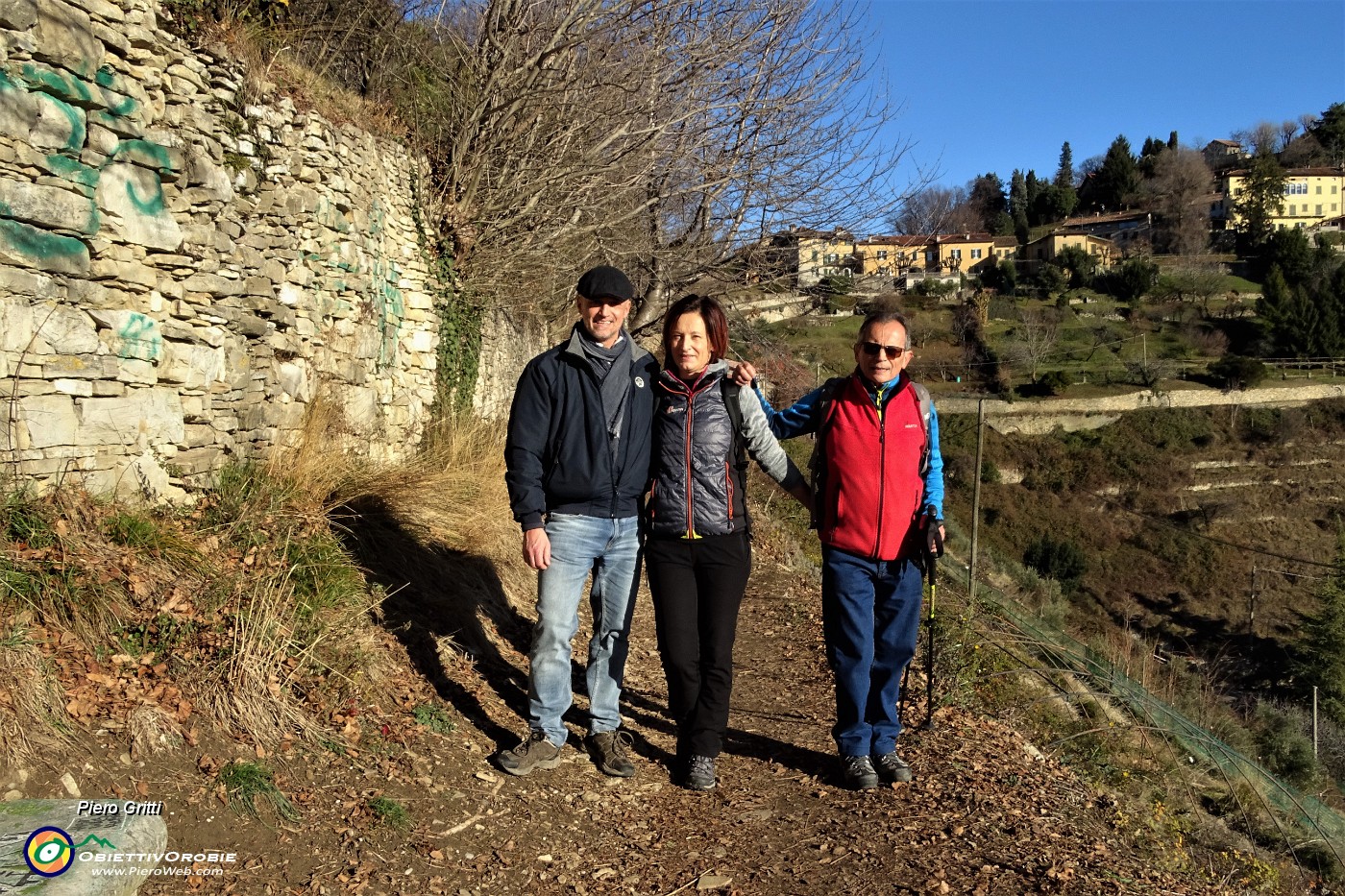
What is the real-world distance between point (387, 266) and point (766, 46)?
545 centimetres

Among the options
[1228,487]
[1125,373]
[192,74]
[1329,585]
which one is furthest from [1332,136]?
[192,74]

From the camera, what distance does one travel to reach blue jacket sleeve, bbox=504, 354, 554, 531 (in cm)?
353

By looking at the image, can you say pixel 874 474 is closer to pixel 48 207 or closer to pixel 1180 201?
pixel 48 207

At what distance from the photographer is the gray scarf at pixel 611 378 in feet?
11.9

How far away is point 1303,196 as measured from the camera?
8931cm

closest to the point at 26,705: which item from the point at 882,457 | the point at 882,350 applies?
the point at 882,457

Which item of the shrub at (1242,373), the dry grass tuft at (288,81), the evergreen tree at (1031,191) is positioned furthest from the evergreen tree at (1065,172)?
the dry grass tuft at (288,81)

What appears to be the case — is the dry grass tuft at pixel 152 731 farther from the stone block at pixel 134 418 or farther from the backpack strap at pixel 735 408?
the backpack strap at pixel 735 408

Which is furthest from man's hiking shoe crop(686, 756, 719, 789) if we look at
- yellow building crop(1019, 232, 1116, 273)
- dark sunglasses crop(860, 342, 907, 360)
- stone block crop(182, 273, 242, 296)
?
yellow building crop(1019, 232, 1116, 273)

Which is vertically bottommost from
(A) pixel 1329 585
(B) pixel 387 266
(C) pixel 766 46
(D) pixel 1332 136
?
(A) pixel 1329 585

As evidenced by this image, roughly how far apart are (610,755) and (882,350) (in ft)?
6.40

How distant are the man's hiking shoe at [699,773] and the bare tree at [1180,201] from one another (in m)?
90.7

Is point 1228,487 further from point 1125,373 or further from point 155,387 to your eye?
point 155,387

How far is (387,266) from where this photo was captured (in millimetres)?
7730
